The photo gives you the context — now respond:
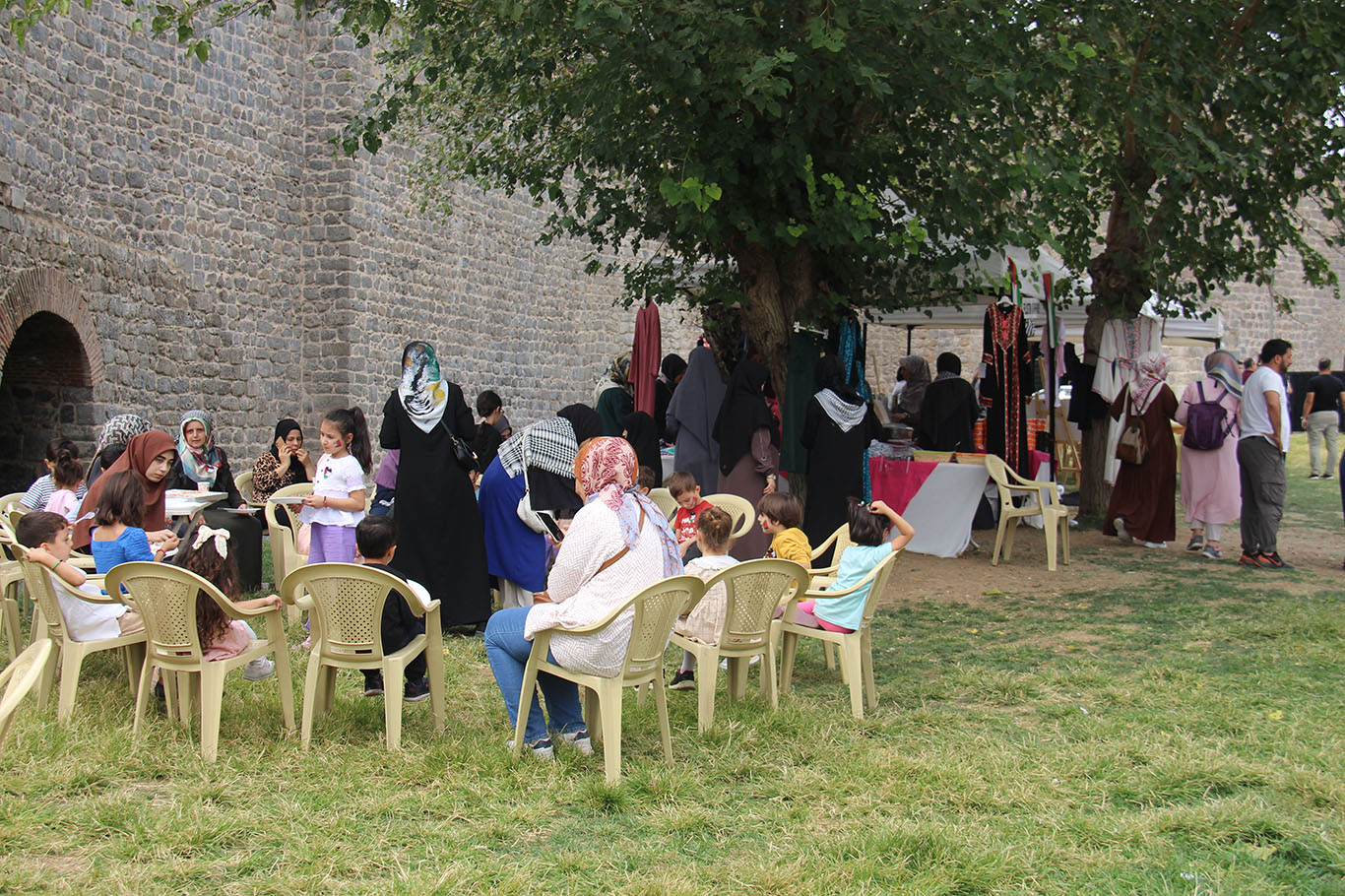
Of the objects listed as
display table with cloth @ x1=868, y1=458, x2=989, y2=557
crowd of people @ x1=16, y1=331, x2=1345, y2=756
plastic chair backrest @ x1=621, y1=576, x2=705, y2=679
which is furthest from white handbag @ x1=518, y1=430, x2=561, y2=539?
display table with cloth @ x1=868, y1=458, x2=989, y2=557

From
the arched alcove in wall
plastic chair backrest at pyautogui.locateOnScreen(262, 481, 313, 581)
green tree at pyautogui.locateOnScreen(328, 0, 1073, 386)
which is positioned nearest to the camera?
green tree at pyautogui.locateOnScreen(328, 0, 1073, 386)

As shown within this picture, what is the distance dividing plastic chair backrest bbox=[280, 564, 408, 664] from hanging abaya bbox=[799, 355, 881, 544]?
14.5ft

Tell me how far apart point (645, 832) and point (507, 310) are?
15655mm

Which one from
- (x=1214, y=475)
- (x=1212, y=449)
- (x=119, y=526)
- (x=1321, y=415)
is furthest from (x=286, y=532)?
(x=1321, y=415)

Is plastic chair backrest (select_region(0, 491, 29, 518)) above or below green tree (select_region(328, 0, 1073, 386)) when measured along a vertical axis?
below

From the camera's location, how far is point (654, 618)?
3768 mm

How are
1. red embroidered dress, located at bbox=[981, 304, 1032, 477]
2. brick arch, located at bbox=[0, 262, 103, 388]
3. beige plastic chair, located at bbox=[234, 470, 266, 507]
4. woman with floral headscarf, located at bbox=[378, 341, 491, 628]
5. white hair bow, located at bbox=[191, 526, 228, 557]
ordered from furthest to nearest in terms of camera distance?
red embroidered dress, located at bbox=[981, 304, 1032, 477], brick arch, located at bbox=[0, 262, 103, 388], beige plastic chair, located at bbox=[234, 470, 266, 507], woman with floral headscarf, located at bbox=[378, 341, 491, 628], white hair bow, located at bbox=[191, 526, 228, 557]

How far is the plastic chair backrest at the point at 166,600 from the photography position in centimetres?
382

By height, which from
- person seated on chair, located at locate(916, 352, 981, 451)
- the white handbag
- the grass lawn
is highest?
person seated on chair, located at locate(916, 352, 981, 451)

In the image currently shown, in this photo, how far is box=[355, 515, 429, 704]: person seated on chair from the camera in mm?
4207

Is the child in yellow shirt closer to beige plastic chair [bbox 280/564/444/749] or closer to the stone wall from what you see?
beige plastic chair [bbox 280/564/444/749]

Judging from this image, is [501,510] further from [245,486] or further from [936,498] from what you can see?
[936,498]

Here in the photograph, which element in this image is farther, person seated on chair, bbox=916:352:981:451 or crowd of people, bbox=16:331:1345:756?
person seated on chair, bbox=916:352:981:451

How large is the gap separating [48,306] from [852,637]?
8.03 metres
